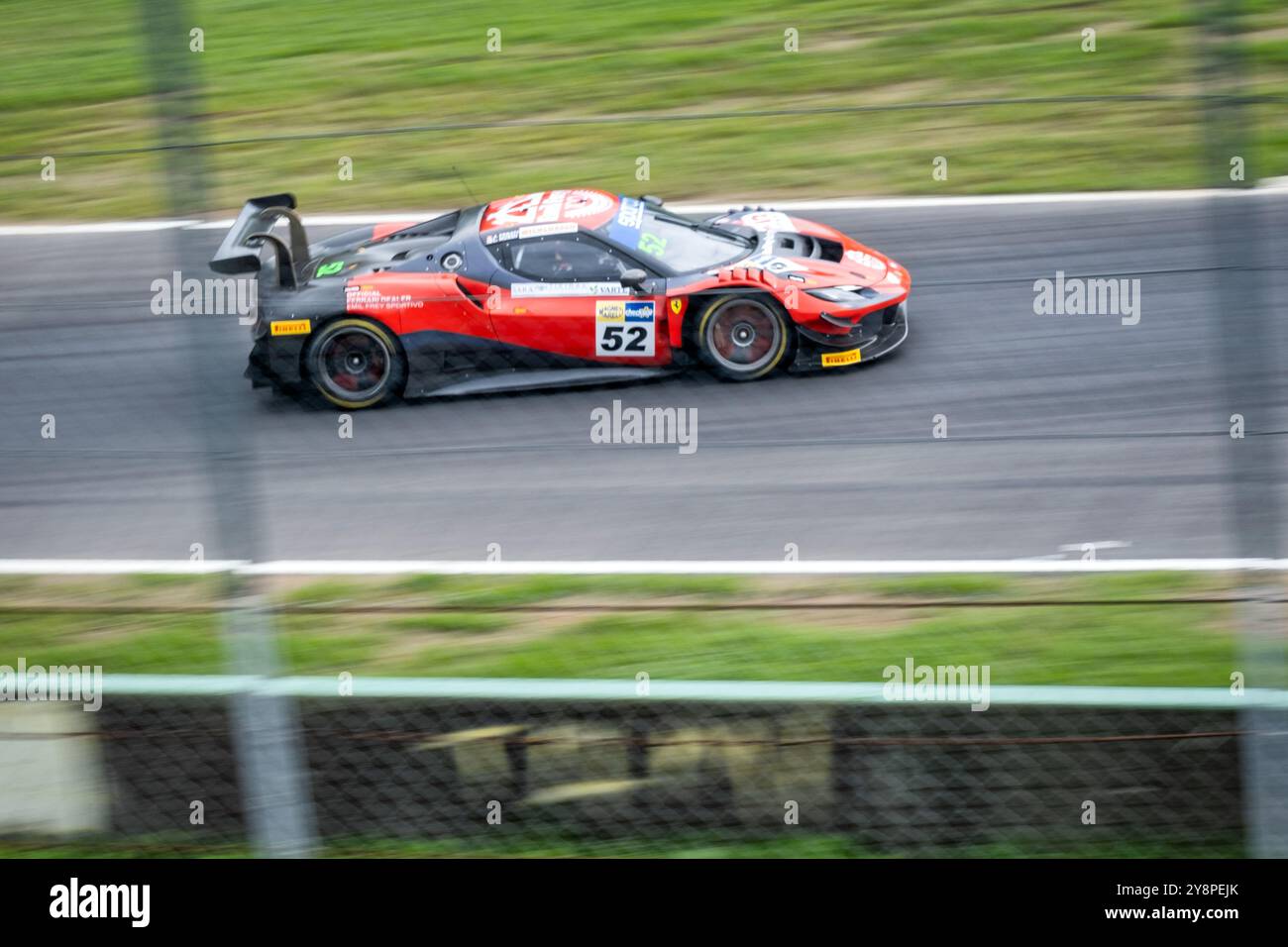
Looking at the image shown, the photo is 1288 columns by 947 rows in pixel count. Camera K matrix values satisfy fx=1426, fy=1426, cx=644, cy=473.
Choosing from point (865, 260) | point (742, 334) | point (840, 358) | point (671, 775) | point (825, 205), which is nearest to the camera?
point (671, 775)

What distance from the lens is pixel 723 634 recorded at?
4.47m

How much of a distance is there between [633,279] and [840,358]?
97 centimetres

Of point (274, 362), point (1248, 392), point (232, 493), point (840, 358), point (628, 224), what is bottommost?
point (232, 493)

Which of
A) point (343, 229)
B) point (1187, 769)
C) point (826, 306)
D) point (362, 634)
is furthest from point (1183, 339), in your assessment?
point (343, 229)

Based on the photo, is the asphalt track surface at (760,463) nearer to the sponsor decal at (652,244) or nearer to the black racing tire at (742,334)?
the black racing tire at (742,334)

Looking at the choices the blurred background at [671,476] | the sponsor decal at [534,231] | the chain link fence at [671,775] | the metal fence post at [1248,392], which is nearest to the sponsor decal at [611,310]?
the sponsor decal at [534,231]

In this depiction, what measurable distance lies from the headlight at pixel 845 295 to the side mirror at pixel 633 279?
2.38 feet

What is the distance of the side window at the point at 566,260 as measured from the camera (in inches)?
248

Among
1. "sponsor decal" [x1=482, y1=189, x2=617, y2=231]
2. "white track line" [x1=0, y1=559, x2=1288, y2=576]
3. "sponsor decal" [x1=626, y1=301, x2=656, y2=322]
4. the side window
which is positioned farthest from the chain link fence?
"sponsor decal" [x1=482, y1=189, x2=617, y2=231]

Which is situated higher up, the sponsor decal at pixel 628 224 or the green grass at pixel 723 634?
the sponsor decal at pixel 628 224

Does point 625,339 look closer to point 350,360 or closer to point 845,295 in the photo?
point 845,295

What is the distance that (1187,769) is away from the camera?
3189 mm

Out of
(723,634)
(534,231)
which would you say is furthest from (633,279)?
(723,634)

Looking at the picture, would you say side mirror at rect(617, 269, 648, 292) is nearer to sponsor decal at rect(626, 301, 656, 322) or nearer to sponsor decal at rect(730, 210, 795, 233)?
sponsor decal at rect(626, 301, 656, 322)
